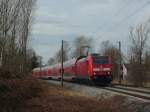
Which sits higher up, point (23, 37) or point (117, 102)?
point (23, 37)

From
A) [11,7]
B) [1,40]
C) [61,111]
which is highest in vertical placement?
[11,7]

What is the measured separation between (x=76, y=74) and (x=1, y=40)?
16.9 meters

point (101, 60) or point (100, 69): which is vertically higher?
point (101, 60)

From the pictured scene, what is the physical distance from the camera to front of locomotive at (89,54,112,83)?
1718 inches

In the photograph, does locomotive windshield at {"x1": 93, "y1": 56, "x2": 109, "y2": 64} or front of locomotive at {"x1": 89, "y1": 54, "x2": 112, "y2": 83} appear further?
locomotive windshield at {"x1": 93, "y1": 56, "x2": 109, "y2": 64}

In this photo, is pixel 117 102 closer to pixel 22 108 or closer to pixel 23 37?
pixel 22 108

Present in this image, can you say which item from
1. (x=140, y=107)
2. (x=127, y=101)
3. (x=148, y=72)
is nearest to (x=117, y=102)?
(x=127, y=101)

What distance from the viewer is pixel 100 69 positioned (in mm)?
43969

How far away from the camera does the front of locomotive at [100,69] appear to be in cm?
4362

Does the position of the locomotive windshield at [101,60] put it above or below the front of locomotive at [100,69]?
above

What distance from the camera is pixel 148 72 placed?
62.1 meters

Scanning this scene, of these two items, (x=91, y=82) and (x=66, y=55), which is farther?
(x=66, y=55)

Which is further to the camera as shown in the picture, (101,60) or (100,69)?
(101,60)

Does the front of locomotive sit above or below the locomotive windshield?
below
